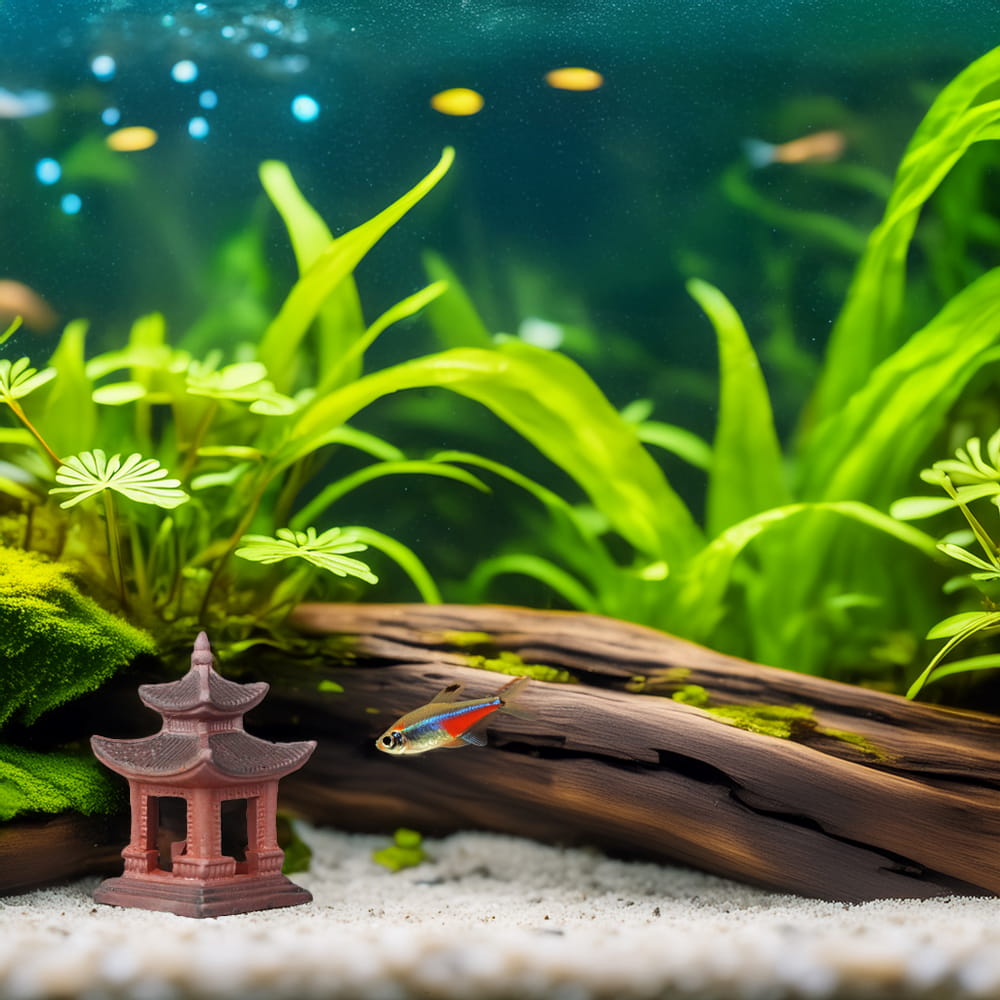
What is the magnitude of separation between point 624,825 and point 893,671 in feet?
3.50

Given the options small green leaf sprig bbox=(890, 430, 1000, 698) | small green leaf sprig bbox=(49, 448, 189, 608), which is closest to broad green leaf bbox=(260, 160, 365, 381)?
small green leaf sprig bbox=(49, 448, 189, 608)

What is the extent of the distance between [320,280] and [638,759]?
1956 mm

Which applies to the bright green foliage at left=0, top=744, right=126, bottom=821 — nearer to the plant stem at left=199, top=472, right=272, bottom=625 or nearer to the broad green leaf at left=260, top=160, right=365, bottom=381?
the plant stem at left=199, top=472, right=272, bottom=625

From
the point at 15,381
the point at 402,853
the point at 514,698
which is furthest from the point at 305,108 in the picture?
the point at 402,853

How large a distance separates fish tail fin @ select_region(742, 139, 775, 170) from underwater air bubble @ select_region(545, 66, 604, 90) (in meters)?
0.61

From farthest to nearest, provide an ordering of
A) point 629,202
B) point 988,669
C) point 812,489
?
1. point 629,202
2. point 812,489
3. point 988,669

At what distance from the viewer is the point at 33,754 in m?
2.67

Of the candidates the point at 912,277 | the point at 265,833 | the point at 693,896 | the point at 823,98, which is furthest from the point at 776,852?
the point at 823,98

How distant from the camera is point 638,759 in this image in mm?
2742

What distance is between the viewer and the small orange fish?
339cm

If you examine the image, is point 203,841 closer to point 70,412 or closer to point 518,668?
point 518,668

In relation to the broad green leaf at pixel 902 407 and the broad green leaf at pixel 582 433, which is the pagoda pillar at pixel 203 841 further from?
the broad green leaf at pixel 902 407

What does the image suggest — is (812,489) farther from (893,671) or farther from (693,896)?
(693,896)

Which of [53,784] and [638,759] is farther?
[638,759]
